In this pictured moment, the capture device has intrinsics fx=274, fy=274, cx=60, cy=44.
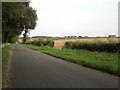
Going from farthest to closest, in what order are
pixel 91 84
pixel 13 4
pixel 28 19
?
pixel 28 19 < pixel 13 4 < pixel 91 84

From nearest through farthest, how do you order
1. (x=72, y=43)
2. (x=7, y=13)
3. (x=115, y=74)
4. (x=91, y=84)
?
1. (x=91, y=84)
2. (x=115, y=74)
3. (x=7, y=13)
4. (x=72, y=43)

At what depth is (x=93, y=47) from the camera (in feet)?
151

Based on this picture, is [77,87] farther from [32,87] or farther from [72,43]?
[72,43]

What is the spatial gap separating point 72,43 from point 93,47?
46.7ft

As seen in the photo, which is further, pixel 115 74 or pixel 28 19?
pixel 28 19

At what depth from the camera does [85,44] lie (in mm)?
50125

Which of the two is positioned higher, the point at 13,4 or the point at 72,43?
the point at 13,4

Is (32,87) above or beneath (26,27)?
beneath

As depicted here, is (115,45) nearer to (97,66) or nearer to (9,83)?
(97,66)

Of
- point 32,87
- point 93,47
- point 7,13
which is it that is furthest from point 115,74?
point 93,47

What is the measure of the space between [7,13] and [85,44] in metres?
27.9

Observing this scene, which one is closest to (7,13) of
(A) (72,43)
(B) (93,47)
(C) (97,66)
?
(C) (97,66)

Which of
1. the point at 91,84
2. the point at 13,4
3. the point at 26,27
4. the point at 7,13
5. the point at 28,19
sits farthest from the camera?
the point at 26,27

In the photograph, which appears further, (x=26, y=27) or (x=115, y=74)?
(x=26, y=27)
